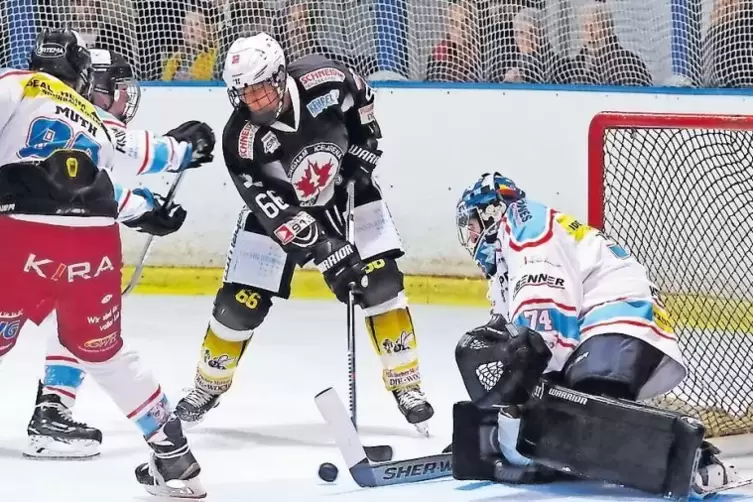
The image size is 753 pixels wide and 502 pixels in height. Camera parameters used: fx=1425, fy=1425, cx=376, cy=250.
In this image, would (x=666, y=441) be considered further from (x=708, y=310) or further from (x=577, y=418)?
(x=708, y=310)

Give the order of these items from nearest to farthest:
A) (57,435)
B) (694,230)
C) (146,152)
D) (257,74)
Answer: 1. (146,152)
2. (257,74)
3. (57,435)
4. (694,230)

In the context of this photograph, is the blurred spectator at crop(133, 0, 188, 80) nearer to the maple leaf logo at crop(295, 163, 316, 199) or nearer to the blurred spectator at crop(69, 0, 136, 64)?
the blurred spectator at crop(69, 0, 136, 64)

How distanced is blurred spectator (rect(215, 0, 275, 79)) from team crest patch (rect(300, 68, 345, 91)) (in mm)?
2068

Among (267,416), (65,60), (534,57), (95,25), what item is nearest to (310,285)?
(534,57)

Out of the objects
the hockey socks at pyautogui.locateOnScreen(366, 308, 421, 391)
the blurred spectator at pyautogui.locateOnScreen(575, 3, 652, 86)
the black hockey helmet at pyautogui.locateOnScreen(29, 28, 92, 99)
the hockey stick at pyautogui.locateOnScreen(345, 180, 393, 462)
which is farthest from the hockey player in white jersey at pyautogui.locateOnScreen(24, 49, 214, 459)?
the blurred spectator at pyautogui.locateOnScreen(575, 3, 652, 86)

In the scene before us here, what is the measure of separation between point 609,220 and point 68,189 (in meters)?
1.83

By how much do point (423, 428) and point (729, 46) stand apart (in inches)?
93.9

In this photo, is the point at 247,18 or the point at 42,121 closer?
the point at 42,121

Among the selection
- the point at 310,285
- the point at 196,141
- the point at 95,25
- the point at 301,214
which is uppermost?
the point at 196,141

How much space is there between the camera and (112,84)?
152 inches

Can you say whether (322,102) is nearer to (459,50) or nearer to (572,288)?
(572,288)

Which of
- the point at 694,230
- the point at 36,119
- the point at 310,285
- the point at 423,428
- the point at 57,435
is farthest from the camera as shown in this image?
the point at 310,285

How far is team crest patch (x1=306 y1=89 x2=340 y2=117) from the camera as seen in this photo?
392cm

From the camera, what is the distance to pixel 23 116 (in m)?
3.10
